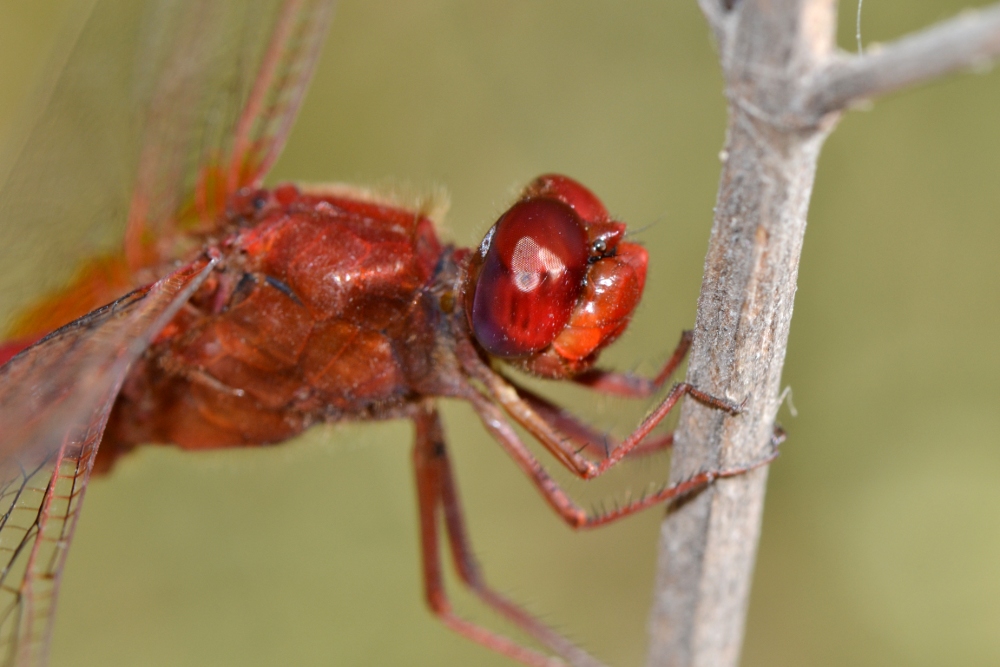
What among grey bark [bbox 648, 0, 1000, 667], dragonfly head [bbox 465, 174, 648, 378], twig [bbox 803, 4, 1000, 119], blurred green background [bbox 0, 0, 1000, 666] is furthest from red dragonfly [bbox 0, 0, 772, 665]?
twig [bbox 803, 4, 1000, 119]

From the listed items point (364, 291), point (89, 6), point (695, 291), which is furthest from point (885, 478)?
point (89, 6)

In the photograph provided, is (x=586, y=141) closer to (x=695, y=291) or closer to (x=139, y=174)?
(x=695, y=291)

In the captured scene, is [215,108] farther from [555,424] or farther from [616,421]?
[616,421]

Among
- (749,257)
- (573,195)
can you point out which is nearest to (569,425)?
(573,195)

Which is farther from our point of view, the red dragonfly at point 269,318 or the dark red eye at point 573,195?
the dark red eye at point 573,195

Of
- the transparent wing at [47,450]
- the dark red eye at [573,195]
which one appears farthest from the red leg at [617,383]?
the transparent wing at [47,450]

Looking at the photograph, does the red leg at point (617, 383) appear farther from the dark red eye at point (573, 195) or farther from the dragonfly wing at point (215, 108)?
the dragonfly wing at point (215, 108)
